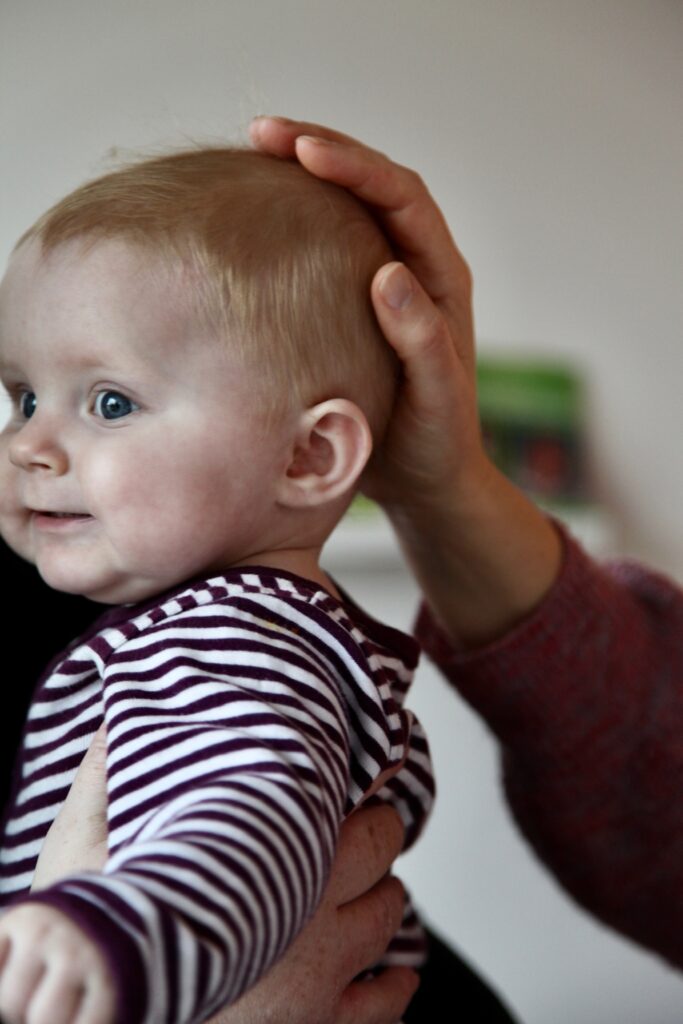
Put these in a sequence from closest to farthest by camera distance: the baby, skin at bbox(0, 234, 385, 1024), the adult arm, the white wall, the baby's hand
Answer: the baby's hand < the baby < skin at bbox(0, 234, 385, 1024) < the adult arm < the white wall

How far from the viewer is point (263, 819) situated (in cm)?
44

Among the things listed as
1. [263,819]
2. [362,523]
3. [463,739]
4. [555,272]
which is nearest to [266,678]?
[263,819]

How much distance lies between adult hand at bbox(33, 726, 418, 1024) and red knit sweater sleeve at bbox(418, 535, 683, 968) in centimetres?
29

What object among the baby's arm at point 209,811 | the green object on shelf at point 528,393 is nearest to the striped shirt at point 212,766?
the baby's arm at point 209,811

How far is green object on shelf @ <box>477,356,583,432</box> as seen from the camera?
1.97 metres

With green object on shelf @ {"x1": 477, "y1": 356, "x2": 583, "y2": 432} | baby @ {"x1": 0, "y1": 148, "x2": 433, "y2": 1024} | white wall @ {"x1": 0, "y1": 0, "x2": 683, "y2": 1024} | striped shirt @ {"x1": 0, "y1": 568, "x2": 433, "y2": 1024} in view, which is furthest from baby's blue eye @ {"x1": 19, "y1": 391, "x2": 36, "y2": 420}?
green object on shelf @ {"x1": 477, "y1": 356, "x2": 583, "y2": 432}

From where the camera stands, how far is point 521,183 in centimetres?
211

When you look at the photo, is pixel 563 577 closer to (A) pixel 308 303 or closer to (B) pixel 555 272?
(A) pixel 308 303

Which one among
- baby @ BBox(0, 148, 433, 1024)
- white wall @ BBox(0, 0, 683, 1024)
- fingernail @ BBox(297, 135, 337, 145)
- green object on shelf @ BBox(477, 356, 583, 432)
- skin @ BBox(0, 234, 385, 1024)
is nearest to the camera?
baby @ BBox(0, 148, 433, 1024)

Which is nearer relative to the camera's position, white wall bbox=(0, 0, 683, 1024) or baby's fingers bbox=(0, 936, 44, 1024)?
baby's fingers bbox=(0, 936, 44, 1024)

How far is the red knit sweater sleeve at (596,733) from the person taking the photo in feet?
3.14

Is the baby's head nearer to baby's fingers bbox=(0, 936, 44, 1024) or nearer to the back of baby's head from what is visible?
the back of baby's head

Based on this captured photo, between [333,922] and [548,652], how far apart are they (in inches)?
15.5

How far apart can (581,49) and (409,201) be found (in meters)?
1.61
